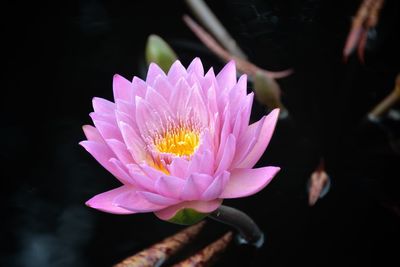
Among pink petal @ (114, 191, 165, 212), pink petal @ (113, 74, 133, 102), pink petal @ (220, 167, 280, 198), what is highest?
pink petal @ (113, 74, 133, 102)

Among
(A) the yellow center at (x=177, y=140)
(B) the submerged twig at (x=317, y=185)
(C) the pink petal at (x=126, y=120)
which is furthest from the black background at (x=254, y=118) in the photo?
(C) the pink petal at (x=126, y=120)

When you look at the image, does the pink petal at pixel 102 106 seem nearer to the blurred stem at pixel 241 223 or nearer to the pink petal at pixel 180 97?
the pink petal at pixel 180 97

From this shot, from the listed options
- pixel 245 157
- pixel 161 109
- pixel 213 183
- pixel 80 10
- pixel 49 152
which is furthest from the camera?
pixel 80 10

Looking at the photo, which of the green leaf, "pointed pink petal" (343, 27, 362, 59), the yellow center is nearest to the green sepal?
the yellow center

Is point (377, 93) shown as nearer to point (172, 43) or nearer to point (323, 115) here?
point (323, 115)

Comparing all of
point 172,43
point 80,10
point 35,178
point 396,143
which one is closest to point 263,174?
point 396,143

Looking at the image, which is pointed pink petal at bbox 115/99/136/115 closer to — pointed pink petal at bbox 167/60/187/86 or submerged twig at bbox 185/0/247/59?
pointed pink petal at bbox 167/60/187/86
